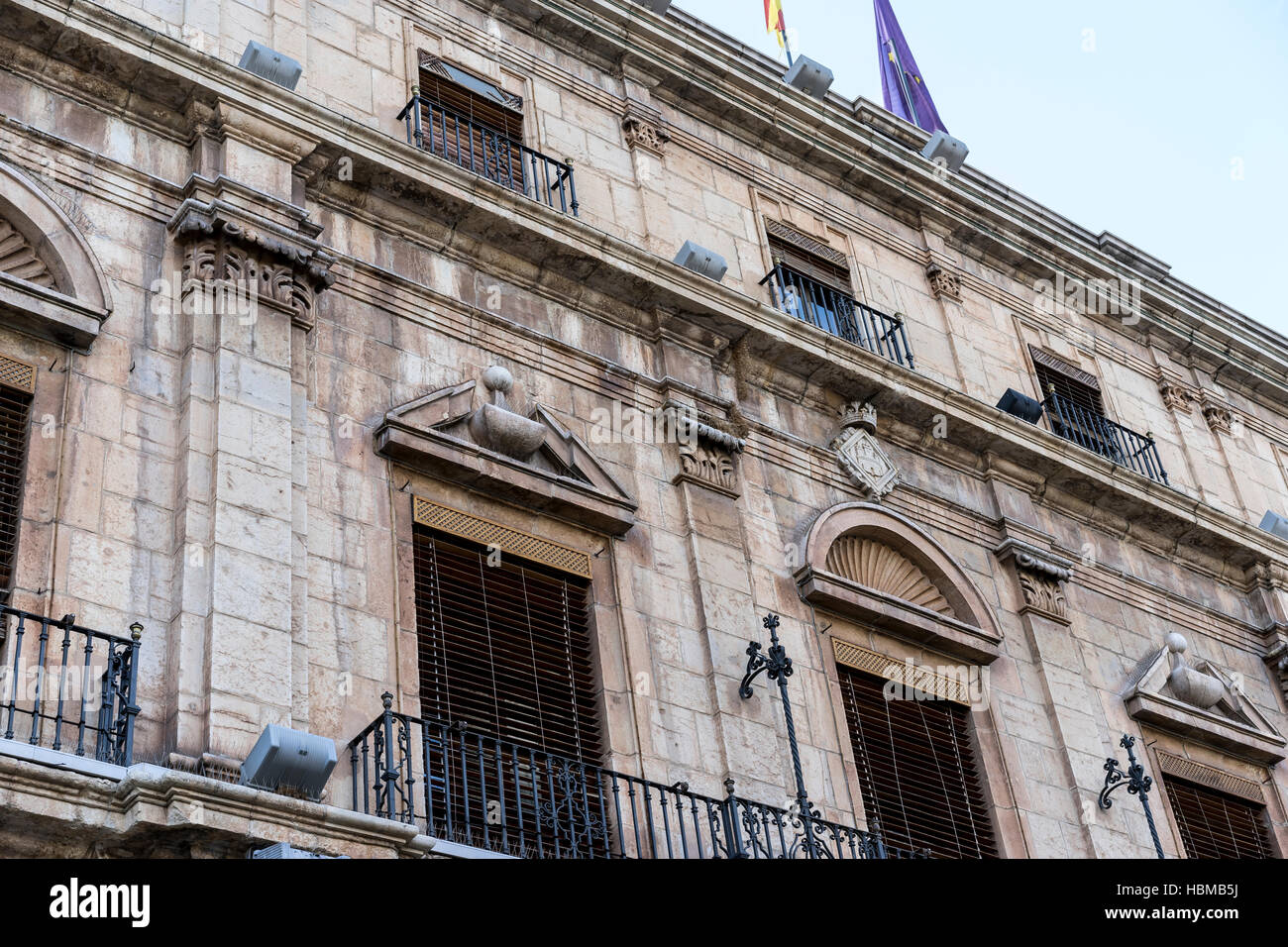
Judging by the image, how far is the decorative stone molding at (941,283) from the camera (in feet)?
66.2

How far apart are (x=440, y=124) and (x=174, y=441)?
531 cm

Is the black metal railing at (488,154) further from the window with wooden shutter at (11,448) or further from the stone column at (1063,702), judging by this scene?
the stone column at (1063,702)

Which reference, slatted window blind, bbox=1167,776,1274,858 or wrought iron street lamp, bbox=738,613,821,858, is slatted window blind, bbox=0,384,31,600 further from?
slatted window blind, bbox=1167,776,1274,858

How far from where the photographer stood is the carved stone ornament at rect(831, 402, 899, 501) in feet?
55.3

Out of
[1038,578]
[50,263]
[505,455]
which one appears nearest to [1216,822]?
[1038,578]

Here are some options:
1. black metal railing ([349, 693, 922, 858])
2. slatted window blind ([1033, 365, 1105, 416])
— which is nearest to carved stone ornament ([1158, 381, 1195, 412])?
slatted window blind ([1033, 365, 1105, 416])

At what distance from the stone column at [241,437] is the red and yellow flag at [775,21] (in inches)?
438

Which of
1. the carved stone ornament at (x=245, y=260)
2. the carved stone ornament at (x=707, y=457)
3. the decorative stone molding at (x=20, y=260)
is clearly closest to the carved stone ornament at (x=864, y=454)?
the carved stone ornament at (x=707, y=457)

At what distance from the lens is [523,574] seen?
13891mm

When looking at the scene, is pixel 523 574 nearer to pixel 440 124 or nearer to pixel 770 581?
pixel 770 581

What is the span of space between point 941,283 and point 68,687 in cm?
1208

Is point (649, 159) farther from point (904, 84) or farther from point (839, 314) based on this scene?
point (904, 84)

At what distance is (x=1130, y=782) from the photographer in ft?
52.3

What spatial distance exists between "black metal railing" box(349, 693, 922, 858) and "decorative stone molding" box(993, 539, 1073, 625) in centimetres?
452
